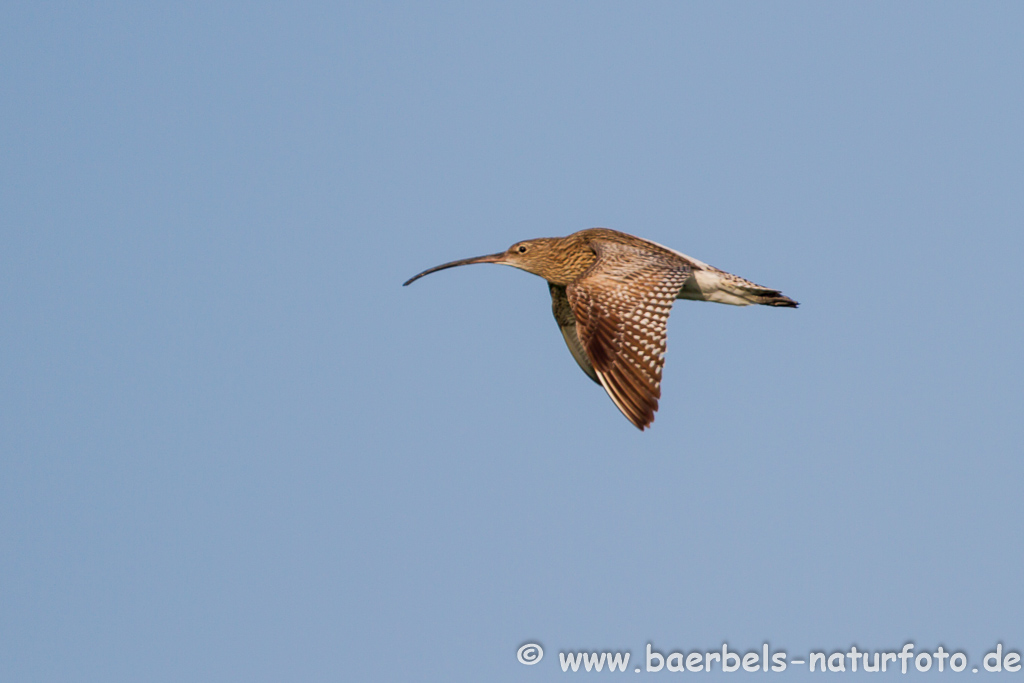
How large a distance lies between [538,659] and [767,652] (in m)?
2.82

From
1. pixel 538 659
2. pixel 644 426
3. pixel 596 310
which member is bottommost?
pixel 538 659

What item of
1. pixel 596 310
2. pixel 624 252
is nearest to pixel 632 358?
pixel 596 310

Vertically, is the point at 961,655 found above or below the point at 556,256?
below

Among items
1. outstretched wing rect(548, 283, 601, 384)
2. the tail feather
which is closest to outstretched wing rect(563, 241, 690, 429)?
the tail feather

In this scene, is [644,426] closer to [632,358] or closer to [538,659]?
[632,358]

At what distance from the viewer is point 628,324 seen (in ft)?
48.1

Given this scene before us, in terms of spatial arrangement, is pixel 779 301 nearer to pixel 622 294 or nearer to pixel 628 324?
pixel 622 294

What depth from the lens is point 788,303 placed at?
56.1 feet

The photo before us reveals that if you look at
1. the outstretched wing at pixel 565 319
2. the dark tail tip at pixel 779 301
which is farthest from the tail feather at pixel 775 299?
the outstretched wing at pixel 565 319

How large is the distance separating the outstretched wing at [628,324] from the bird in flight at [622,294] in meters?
0.01

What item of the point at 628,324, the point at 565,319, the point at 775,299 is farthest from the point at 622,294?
the point at 775,299

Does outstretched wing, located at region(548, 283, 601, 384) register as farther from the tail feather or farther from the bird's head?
the tail feather

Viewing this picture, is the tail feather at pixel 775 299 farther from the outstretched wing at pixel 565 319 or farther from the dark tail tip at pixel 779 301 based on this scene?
the outstretched wing at pixel 565 319

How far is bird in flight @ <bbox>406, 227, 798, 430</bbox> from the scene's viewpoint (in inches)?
559
